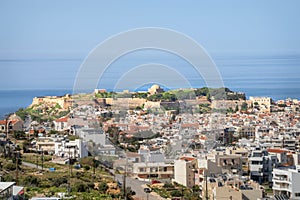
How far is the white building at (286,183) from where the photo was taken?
6.57 metres

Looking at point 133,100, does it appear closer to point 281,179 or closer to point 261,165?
point 261,165

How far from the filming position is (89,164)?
26.5ft

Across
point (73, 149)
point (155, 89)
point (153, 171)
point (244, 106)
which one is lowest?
point (153, 171)

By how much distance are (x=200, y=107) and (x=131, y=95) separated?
5.22ft

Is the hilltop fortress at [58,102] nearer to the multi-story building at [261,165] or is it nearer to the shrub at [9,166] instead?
the multi-story building at [261,165]

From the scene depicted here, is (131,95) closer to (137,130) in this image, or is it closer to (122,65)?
(122,65)

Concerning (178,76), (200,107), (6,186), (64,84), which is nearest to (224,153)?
(6,186)

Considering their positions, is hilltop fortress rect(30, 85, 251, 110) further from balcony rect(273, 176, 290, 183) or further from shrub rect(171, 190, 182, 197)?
shrub rect(171, 190, 182, 197)

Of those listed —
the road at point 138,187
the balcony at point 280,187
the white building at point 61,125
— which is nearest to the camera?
the road at point 138,187

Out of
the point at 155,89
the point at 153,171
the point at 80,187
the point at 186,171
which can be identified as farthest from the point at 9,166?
the point at 155,89

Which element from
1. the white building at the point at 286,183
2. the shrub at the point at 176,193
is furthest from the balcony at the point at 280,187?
the shrub at the point at 176,193

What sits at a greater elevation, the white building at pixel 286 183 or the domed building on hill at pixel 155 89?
the domed building on hill at pixel 155 89

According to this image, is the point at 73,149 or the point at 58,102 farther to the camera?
the point at 58,102

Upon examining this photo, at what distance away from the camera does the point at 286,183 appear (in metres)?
6.79
